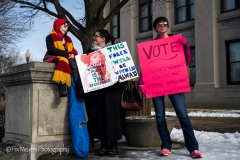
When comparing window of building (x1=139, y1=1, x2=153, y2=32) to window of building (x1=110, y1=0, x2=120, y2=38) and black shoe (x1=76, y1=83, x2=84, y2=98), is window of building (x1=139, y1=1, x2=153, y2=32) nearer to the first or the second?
window of building (x1=110, y1=0, x2=120, y2=38)

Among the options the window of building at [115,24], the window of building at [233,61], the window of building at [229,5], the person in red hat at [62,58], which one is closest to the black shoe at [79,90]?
the person in red hat at [62,58]

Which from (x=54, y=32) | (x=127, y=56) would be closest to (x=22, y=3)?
(x=54, y=32)

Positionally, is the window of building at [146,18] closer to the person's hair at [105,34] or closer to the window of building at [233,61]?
the window of building at [233,61]

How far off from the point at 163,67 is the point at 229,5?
15601 mm

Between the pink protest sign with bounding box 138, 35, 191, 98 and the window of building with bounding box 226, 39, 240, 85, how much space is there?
14.4m

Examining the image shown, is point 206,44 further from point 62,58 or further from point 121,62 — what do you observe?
point 62,58

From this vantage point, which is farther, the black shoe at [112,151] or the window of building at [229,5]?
the window of building at [229,5]

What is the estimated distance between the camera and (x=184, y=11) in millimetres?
21094

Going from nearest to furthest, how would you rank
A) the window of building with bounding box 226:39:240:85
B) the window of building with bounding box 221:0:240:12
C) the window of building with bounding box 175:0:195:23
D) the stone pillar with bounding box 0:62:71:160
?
the stone pillar with bounding box 0:62:71:160 < the window of building with bounding box 226:39:240:85 < the window of building with bounding box 221:0:240:12 < the window of building with bounding box 175:0:195:23

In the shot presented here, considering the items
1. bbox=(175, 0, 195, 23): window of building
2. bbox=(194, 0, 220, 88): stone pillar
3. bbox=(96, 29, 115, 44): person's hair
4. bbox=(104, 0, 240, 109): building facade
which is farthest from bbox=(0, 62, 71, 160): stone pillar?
bbox=(175, 0, 195, 23): window of building

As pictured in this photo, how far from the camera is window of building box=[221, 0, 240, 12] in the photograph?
1815 centimetres

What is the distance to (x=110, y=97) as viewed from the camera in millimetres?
4820

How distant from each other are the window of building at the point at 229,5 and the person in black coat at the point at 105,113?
15437 millimetres

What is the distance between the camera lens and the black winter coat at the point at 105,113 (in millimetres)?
4730
